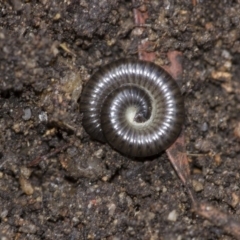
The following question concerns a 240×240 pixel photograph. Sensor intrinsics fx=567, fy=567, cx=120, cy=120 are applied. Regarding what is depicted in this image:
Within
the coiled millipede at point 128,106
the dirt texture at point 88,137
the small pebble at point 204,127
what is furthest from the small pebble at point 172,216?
the small pebble at point 204,127

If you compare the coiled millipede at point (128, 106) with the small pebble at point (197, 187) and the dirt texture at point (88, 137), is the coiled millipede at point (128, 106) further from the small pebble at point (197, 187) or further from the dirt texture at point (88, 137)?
the small pebble at point (197, 187)

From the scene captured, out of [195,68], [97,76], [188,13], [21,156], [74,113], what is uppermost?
[188,13]

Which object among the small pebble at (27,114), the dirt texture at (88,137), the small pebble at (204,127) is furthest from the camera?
the small pebble at (204,127)

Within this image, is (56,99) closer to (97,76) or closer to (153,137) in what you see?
(97,76)

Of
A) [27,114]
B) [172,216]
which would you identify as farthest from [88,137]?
[172,216]

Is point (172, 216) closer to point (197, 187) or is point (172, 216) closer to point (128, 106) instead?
point (197, 187)

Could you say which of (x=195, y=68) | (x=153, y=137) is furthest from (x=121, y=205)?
(x=195, y=68)

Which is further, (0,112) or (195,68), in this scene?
(195,68)
